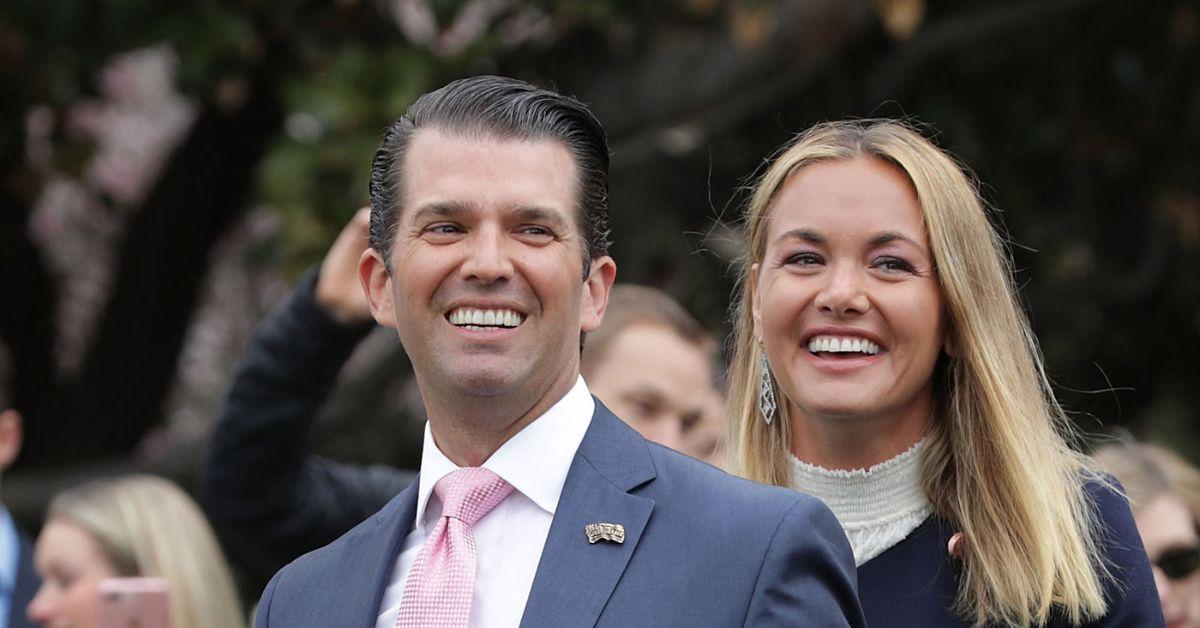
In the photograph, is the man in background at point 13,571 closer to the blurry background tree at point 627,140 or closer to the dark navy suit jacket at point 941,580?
the blurry background tree at point 627,140

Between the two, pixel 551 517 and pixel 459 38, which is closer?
pixel 551 517

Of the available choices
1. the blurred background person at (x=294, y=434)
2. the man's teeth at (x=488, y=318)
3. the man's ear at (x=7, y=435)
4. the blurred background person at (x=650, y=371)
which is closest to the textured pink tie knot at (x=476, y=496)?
the man's teeth at (x=488, y=318)

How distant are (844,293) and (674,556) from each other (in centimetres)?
64

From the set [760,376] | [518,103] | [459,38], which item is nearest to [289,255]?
[459,38]

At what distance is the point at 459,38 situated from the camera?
29.1ft

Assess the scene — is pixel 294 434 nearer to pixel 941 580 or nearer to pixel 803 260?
pixel 803 260

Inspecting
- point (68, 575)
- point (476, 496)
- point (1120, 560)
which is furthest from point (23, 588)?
point (1120, 560)

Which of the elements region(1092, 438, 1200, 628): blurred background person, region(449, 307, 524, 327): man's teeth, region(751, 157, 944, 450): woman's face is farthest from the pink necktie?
region(1092, 438, 1200, 628): blurred background person

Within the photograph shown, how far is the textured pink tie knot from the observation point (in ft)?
8.64

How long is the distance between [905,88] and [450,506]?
534 cm

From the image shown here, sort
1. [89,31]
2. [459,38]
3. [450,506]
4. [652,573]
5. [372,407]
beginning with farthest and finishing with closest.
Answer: [459,38] → [372,407] → [89,31] → [450,506] → [652,573]

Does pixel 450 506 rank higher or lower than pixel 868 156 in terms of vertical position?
lower

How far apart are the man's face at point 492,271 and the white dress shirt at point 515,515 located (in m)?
0.05

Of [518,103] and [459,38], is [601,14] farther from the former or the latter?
[518,103]
